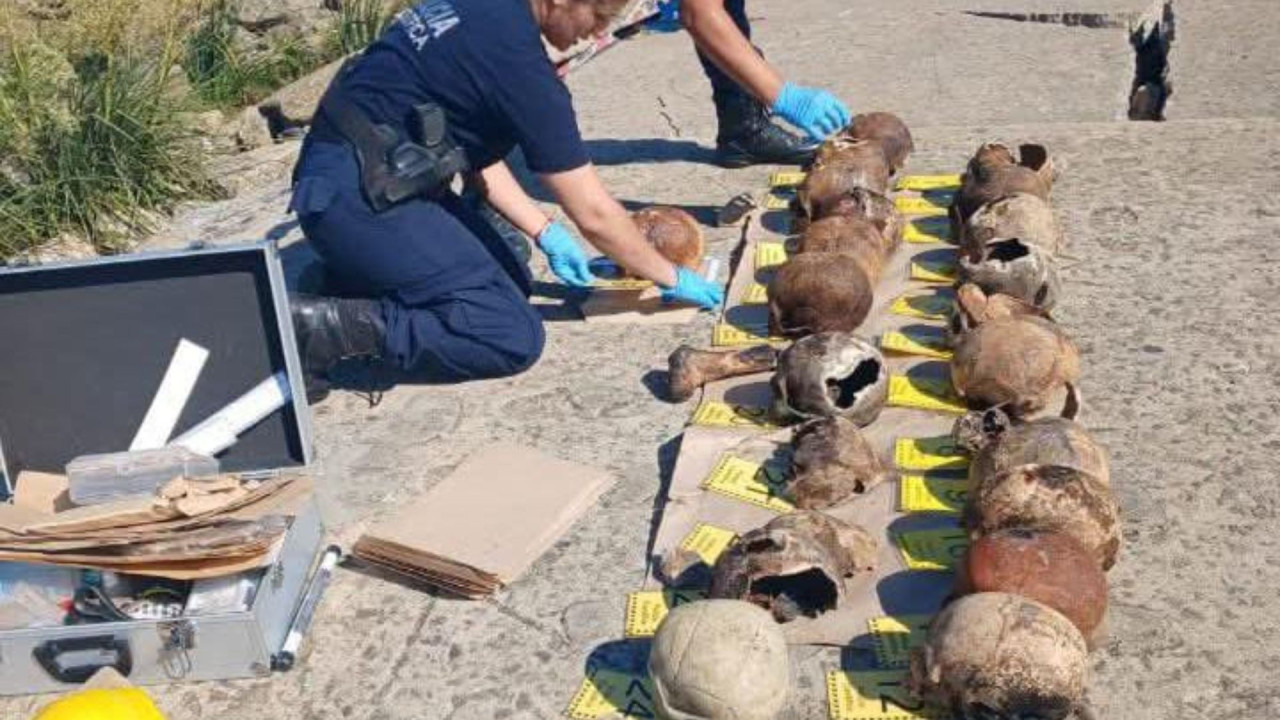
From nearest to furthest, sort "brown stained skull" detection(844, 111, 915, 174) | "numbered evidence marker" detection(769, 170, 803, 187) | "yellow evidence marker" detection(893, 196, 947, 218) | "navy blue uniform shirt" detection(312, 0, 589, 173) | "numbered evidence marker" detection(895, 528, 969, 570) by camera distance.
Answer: "numbered evidence marker" detection(895, 528, 969, 570) < "navy blue uniform shirt" detection(312, 0, 589, 173) < "yellow evidence marker" detection(893, 196, 947, 218) < "brown stained skull" detection(844, 111, 915, 174) < "numbered evidence marker" detection(769, 170, 803, 187)

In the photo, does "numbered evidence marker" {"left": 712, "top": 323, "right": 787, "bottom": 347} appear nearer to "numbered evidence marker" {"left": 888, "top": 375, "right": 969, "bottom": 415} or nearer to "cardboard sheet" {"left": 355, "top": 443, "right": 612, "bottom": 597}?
"numbered evidence marker" {"left": 888, "top": 375, "right": 969, "bottom": 415}

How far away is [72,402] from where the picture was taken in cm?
370

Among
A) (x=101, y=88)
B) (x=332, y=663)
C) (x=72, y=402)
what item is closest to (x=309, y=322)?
(x=72, y=402)

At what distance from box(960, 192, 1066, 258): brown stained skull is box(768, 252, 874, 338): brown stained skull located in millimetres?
439

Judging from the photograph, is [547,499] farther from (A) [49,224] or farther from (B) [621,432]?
(A) [49,224]

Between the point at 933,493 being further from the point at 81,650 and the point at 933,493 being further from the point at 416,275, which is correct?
the point at 81,650

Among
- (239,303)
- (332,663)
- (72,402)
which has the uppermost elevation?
(239,303)

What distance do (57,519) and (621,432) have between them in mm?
1611

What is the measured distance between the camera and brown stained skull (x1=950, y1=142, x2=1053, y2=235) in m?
4.73

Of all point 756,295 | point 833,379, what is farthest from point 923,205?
point 833,379

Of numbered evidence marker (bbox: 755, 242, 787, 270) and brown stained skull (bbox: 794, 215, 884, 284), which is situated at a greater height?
brown stained skull (bbox: 794, 215, 884, 284)

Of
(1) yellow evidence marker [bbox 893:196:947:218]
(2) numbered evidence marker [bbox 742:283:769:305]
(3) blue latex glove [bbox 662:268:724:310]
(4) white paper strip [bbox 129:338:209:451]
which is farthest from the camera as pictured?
(1) yellow evidence marker [bbox 893:196:947:218]

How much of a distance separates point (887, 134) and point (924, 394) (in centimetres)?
185

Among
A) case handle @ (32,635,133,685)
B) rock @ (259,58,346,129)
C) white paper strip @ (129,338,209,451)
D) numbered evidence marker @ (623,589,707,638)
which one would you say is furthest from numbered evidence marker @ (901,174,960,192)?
case handle @ (32,635,133,685)
